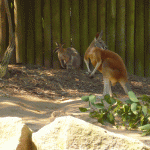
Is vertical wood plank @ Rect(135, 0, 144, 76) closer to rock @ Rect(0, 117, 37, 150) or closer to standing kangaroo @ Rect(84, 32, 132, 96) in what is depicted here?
standing kangaroo @ Rect(84, 32, 132, 96)

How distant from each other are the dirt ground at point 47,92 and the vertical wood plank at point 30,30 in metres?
0.49

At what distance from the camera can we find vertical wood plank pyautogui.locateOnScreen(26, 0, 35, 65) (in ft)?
25.2

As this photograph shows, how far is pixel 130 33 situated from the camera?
788cm

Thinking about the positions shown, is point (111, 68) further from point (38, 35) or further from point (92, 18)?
point (38, 35)

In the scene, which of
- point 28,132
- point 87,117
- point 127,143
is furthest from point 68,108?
point 127,143

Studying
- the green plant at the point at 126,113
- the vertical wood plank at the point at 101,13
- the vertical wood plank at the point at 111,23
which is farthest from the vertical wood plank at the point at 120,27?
the green plant at the point at 126,113

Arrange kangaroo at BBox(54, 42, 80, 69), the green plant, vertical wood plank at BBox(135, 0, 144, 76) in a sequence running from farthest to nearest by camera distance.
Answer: vertical wood plank at BBox(135, 0, 144, 76) < kangaroo at BBox(54, 42, 80, 69) < the green plant

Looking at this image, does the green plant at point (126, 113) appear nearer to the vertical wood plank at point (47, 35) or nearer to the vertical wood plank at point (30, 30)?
the vertical wood plank at point (47, 35)

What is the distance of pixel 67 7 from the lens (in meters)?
7.71

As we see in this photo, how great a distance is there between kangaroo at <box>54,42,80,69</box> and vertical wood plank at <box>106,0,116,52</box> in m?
1.08

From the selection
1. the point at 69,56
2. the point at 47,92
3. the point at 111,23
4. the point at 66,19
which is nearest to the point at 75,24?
the point at 66,19

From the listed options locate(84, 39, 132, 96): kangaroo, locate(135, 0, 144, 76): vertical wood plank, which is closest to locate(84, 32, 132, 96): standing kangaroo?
locate(84, 39, 132, 96): kangaroo

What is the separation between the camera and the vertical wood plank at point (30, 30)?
7668 mm

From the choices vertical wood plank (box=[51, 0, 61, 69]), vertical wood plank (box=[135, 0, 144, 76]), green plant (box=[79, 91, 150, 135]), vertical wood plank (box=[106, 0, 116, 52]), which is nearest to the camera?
green plant (box=[79, 91, 150, 135])
